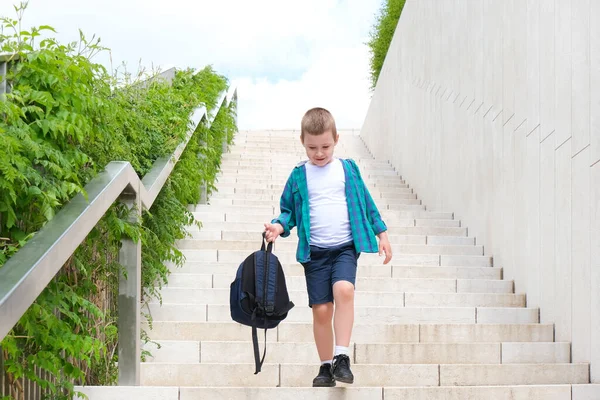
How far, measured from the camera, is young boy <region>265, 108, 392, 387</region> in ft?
13.1

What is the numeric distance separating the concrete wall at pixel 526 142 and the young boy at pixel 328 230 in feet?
4.80

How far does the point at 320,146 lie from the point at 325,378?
3.24 feet

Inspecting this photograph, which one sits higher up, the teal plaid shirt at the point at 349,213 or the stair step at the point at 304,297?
the teal plaid shirt at the point at 349,213

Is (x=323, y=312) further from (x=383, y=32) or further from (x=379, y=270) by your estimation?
(x=383, y=32)

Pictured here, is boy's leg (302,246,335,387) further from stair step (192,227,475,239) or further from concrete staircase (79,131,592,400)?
stair step (192,227,475,239)

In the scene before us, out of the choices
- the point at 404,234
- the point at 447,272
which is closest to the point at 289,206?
the point at 447,272

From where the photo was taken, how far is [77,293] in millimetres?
3760

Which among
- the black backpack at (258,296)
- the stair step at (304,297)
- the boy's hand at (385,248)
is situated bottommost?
the stair step at (304,297)

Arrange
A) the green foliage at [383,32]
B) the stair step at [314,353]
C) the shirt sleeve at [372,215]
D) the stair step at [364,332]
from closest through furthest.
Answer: the shirt sleeve at [372,215]
the stair step at [314,353]
the stair step at [364,332]
the green foliage at [383,32]

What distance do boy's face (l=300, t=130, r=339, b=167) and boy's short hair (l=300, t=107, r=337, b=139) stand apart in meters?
0.02

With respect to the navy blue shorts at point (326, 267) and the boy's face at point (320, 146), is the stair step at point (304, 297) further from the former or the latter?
the boy's face at point (320, 146)

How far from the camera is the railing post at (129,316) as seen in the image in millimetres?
4039

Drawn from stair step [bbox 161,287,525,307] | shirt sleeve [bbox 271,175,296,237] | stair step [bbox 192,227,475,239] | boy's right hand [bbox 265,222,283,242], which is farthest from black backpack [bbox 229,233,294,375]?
stair step [bbox 192,227,475,239]

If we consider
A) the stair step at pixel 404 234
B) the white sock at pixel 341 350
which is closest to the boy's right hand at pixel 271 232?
the white sock at pixel 341 350
